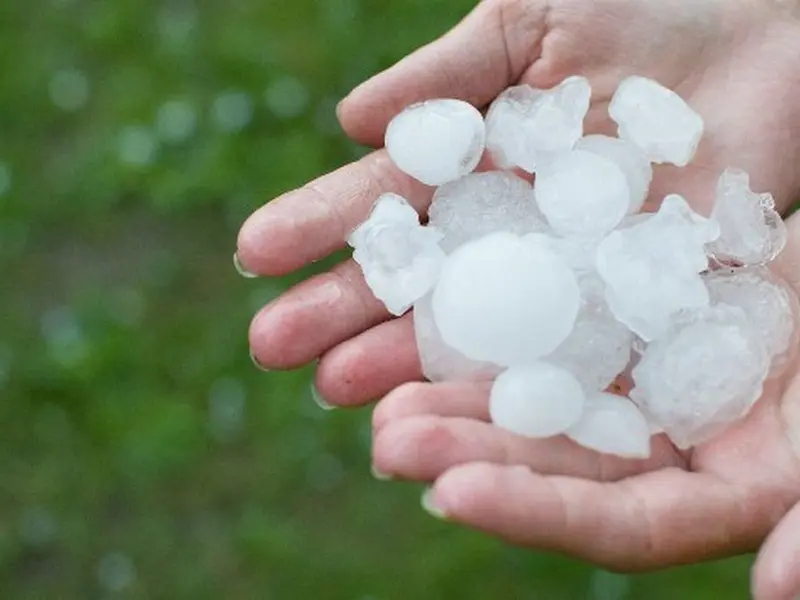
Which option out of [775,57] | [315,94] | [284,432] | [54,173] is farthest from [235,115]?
[775,57]

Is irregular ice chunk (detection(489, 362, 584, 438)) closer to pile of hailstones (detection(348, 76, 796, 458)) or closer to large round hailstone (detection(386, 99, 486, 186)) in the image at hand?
pile of hailstones (detection(348, 76, 796, 458))

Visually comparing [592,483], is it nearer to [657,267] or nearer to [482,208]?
[657,267]

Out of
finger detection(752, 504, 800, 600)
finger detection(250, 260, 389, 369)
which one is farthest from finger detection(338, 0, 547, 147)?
finger detection(752, 504, 800, 600)

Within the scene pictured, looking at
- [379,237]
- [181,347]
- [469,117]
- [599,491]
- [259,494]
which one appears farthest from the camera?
[181,347]

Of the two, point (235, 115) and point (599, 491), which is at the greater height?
point (599, 491)

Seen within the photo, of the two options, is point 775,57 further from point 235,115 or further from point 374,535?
A: point 235,115

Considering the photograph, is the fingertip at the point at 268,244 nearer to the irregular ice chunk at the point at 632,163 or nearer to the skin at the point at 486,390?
the skin at the point at 486,390
